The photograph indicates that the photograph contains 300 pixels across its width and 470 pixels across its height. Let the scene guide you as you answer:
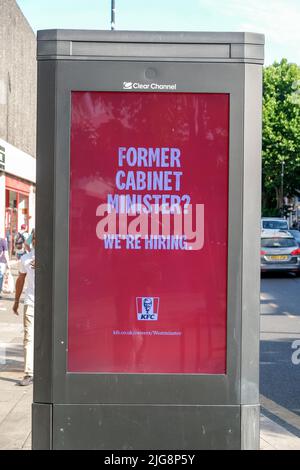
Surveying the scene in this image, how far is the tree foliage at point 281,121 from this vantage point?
2446 inches

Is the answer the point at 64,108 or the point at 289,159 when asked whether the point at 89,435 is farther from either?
the point at 289,159

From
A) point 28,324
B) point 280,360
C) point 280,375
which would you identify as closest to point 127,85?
point 28,324

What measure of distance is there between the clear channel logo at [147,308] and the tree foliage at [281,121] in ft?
193

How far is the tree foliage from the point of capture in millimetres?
62125

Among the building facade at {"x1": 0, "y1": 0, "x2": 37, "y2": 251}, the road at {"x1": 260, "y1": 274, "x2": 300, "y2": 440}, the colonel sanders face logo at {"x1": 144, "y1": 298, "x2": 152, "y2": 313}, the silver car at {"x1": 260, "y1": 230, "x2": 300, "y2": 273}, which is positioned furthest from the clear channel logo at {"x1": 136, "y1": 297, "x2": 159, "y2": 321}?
the building facade at {"x1": 0, "y1": 0, "x2": 37, "y2": 251}

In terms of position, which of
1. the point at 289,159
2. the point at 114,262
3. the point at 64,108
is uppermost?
the point at 289,159

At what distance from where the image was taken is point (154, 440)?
144 inches

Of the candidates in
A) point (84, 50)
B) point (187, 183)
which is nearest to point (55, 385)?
point (187, 183)

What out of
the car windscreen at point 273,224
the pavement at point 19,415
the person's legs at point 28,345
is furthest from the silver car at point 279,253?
the person's legs at point 28,345

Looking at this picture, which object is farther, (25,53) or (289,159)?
(289,159)

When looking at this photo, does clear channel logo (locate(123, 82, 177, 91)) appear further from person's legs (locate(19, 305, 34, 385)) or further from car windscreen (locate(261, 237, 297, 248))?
car windscreen (locate(261, 237, 297, 248))

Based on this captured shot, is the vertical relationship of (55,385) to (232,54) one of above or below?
below

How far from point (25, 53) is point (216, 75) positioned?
33.4 m

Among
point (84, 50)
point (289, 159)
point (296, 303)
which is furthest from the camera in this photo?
point (289, 159)
